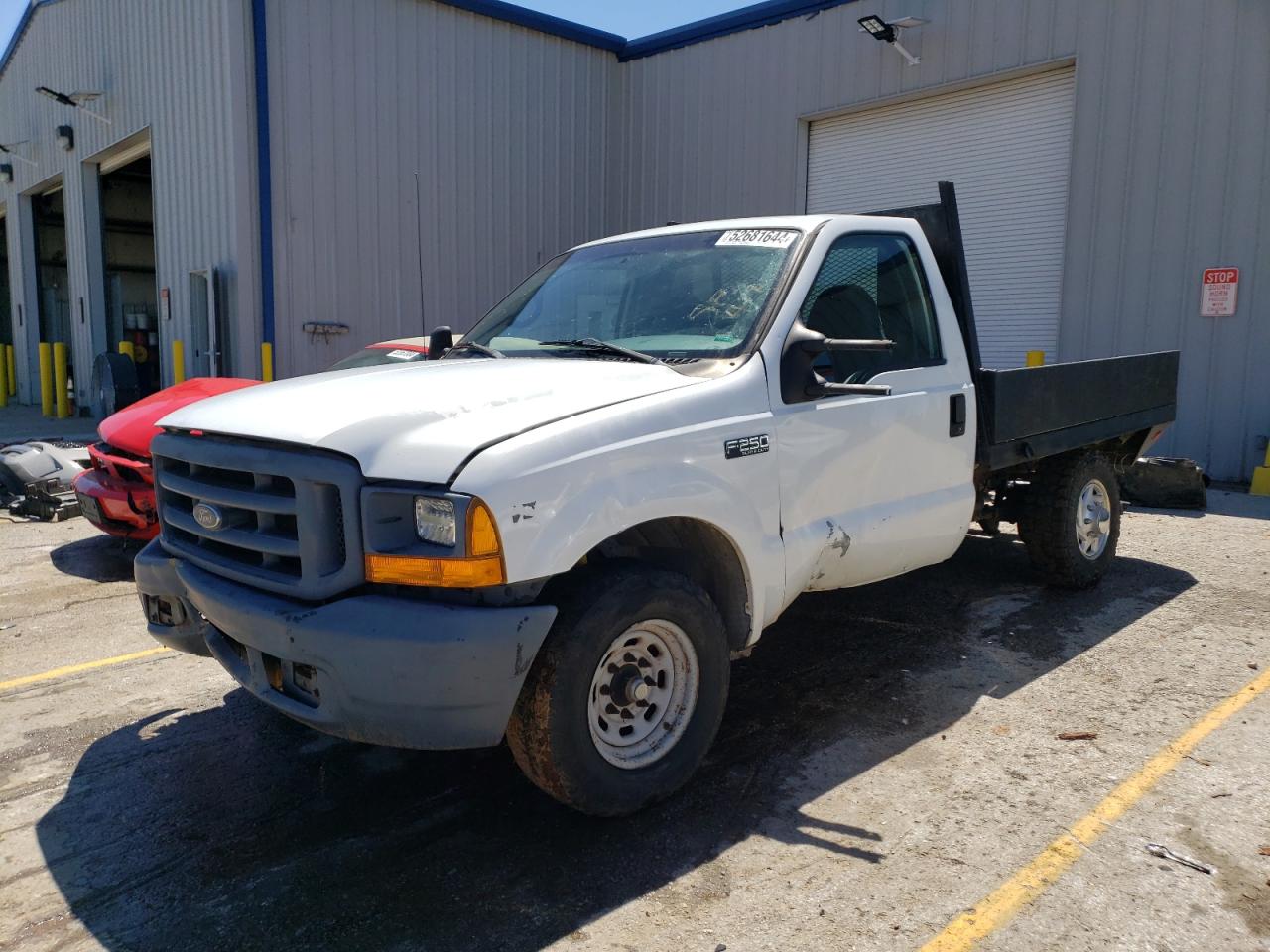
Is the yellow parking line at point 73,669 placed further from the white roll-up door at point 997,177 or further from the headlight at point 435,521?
the white roll-up door at point 997,177

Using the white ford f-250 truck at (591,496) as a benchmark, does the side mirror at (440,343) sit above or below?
above

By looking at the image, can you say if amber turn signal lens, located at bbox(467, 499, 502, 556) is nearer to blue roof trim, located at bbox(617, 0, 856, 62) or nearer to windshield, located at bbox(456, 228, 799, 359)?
windshield, located at bbox(456, 228, 799, 359)

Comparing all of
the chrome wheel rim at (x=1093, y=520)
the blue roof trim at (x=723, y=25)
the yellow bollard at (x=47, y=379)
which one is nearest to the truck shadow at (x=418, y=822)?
the chrome wheel rim at (x=1093, y=520)

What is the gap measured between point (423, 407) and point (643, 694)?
1155mm

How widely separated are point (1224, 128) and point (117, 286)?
21.5 meters

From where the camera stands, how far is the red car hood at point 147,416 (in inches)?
248

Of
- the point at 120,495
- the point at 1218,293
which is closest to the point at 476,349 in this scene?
the point at 120,495

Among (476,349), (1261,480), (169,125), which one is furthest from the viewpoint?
Result: (169,125)

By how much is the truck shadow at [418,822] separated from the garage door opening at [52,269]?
1950cm

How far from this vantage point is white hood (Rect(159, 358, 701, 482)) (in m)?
2.78

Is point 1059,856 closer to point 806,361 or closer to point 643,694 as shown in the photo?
point 643,694

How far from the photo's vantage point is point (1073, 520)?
222 inches

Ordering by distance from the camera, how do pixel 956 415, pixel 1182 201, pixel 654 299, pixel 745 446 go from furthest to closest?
pixel 1182 201, pixel 956 415, pixel 654 299, pixel 745 446

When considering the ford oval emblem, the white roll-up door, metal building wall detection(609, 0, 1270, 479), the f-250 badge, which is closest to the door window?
the f-250 badge
